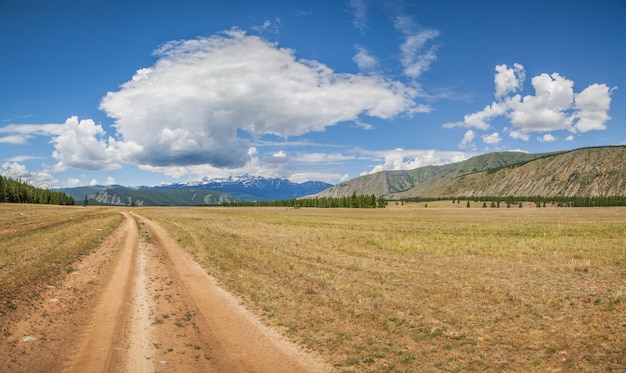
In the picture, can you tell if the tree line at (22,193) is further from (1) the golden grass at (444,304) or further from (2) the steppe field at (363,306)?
(1) the golden grass at (444,304)

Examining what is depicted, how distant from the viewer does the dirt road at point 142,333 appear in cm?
892

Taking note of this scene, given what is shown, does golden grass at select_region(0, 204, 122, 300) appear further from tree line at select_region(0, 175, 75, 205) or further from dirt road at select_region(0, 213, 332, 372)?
tree line at select_region(0, 175, 75, 205)

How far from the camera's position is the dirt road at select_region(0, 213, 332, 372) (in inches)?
351

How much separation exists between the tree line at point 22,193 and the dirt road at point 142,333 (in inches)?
6330

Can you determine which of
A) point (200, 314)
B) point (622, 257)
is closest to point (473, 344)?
point (200, 314)

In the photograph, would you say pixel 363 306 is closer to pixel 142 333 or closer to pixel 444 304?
pixel 444 304

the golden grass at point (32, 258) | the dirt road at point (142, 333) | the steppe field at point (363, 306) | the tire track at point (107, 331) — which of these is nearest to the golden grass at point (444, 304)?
the steppe field at point (363, 306)

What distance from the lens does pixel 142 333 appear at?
1088cm

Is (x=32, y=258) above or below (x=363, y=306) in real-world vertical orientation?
above

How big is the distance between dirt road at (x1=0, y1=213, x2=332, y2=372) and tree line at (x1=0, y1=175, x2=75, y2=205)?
161 m

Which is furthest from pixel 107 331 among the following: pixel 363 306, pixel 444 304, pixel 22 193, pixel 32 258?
pixel 22 193

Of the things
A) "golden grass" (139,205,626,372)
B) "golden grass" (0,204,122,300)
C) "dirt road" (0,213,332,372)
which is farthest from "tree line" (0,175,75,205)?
"dirt road" (0,213,332,372)

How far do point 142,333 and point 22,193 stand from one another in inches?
7356

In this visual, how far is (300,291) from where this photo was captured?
657 inches
